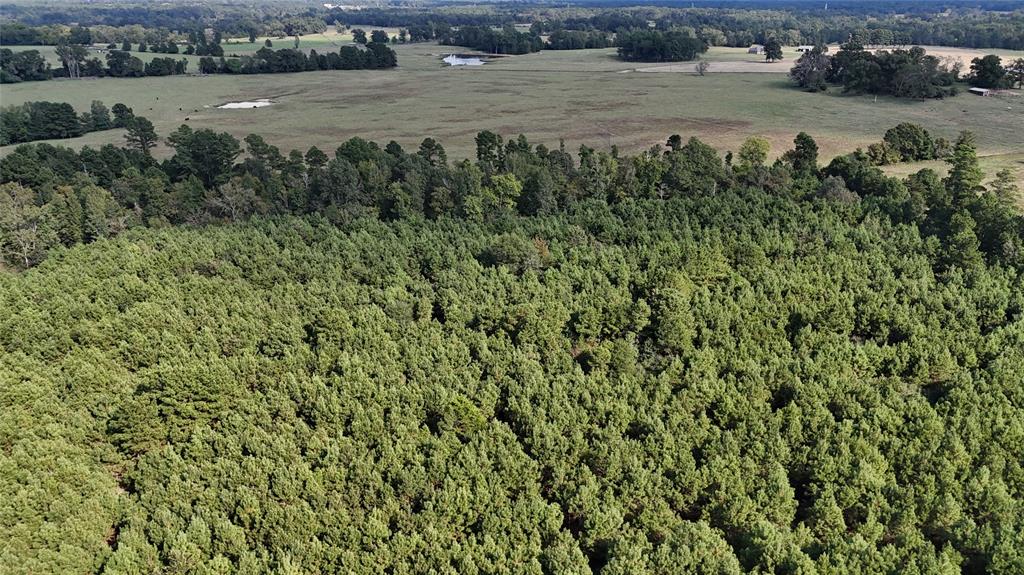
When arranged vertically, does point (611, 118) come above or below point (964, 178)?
above

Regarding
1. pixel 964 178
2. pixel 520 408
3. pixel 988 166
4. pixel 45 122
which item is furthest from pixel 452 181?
pixel 45 122

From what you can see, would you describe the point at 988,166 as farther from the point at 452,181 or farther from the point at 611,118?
the point at 452,181

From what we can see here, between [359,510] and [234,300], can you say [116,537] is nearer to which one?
[359,510]

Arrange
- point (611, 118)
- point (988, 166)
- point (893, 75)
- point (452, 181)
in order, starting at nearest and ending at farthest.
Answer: point (452, 181) < point (988, 166) < point (611, 118) < point (893, 75)

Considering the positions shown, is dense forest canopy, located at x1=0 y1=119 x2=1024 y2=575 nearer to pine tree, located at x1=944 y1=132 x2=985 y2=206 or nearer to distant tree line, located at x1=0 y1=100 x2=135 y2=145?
pine tree, located at x1=944 y1=132 x2=985 y2=206

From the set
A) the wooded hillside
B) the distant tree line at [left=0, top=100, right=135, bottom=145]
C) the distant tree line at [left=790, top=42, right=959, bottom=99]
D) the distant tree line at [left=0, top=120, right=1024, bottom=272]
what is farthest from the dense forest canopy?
the distant tree line at [left=790, top=42, right=959, bottom=99]

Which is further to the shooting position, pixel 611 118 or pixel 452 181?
pixel 611 118

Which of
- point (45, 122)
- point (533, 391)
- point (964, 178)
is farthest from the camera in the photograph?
point (45, 122)

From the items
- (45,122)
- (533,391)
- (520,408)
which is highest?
(45,122)

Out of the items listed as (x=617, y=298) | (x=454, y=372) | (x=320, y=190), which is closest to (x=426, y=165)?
(x=320, y=190)
